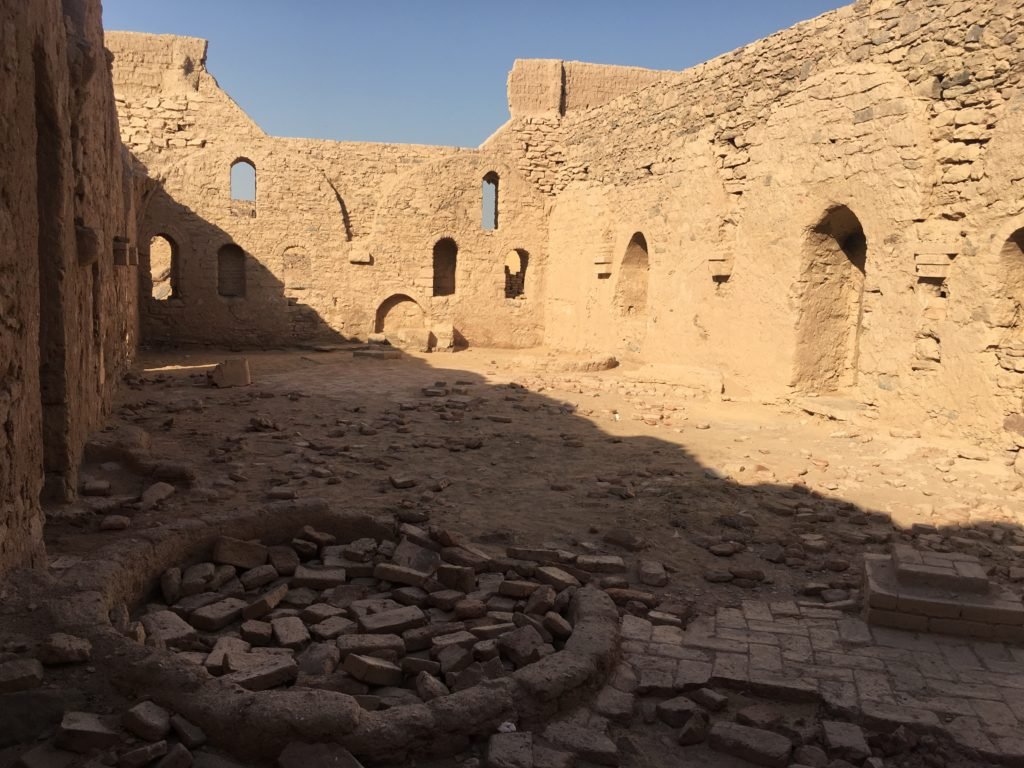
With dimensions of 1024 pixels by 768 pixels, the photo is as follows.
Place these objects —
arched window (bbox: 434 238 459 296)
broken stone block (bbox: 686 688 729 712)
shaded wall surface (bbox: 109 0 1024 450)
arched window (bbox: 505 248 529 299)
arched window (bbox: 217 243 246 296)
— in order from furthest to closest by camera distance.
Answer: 1. arched window (bbox: 505 248 529 299)
2. arched window (bbox: 434 238 459 296)
3. arched window (bbox: 217 243 246 296)
4. shaded wall surface (bbox: 109 0 1024 450)
5. broken stone block (bbox: 686 688 729 712)

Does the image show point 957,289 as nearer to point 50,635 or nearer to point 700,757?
point 700,757

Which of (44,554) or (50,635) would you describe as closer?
(50,635)

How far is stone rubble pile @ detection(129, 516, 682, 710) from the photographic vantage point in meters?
3.71

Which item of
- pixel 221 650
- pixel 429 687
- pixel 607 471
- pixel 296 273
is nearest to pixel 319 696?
pixel 429 687

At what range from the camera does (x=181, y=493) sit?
20.5ft

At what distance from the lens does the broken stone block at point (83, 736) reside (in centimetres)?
289

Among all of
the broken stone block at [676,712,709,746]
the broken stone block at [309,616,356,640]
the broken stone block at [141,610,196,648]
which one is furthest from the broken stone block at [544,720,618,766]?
the broken stone block at [141,610,196,648]

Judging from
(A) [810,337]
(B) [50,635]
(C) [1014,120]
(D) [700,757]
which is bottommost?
(D) [700,757]

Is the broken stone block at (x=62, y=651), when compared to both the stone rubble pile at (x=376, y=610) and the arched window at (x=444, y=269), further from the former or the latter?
the arched window at (x=444, y=269)

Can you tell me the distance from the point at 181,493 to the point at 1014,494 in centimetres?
706

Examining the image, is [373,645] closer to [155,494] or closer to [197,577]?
[197,577]

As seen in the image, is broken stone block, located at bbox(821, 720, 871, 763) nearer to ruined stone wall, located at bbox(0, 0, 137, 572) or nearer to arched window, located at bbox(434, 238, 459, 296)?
ruined stone wall, located at bbox(0, 0, 137, 572)

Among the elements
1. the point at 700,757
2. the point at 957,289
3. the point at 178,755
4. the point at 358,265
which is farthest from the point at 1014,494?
the point at 358,265

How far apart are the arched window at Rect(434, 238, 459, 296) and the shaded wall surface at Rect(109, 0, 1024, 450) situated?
79 cm
